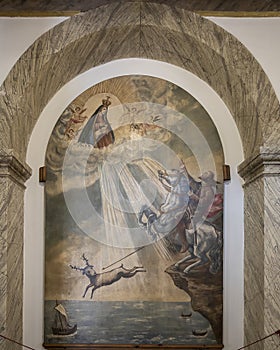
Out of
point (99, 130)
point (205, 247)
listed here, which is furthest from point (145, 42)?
point (205, 247)

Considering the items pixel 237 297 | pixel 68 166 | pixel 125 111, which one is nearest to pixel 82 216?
pixel 68 166

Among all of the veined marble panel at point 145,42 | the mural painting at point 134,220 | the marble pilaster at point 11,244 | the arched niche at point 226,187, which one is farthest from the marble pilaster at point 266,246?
the marble pilaster at point 11,244

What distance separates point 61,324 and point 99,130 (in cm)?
222

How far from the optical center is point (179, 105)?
7840mm

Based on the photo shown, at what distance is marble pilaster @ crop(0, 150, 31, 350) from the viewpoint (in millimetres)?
6617

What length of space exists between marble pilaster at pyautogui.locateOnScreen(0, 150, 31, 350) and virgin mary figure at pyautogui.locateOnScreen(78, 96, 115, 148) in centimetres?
83

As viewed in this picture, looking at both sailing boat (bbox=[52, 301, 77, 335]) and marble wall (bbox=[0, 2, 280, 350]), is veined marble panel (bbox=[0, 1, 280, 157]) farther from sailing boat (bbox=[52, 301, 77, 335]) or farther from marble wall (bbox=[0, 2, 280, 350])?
sailing boat (bbox=[52, 301, 77, 335])

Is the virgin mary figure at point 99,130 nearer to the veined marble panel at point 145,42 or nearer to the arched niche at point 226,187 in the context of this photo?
the arched niche at point 226,187

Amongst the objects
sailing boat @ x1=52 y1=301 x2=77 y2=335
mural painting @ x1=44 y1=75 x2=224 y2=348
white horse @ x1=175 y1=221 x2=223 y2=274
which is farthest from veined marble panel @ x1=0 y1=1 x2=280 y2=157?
sailing boat @ x1=52 y1=301 x2=77 y2=335

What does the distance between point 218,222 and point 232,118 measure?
46.9 inches

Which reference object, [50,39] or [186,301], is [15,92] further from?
[186,301]

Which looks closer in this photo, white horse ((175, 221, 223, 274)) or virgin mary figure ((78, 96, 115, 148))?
white horse ((175, 221, 223, 274))

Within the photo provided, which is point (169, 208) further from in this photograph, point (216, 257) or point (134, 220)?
point (216, 257)

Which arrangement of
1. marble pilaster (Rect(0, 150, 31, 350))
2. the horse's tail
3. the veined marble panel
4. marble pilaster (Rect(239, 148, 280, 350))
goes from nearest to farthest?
marble pilaster (Rect(239, 148, 280, 350)) → marble pilaster (Rect(0, 150, 31, 350)) → the veined marble panel → the horse's tail
